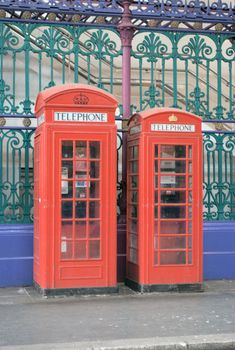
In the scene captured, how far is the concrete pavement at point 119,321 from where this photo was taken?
18.5ft

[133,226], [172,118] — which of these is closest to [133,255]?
[133,226]

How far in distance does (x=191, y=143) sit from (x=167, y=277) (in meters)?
1.78

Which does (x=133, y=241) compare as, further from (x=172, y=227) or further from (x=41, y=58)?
(x=41, y=58)

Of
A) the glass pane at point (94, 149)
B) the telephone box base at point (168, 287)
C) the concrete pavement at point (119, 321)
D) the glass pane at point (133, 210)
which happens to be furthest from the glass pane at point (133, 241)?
the glass pane at point (94, 149)

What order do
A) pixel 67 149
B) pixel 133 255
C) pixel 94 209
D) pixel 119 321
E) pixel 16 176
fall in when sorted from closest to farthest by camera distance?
pixel 119 321 → pixel 67 149 → pixel 94 209 → pixel 133 255 → pixel 16 176

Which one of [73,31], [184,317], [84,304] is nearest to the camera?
[184,317]

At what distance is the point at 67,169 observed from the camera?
7.63 m

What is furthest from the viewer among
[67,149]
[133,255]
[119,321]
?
[133,255]

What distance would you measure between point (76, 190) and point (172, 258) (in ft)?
5.06

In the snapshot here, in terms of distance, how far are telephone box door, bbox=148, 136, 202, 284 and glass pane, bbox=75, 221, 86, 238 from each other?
87cm

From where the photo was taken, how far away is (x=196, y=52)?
9.15 m

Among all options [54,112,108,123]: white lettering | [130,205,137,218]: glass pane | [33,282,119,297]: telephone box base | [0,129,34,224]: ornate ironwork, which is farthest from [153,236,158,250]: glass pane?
[0,129,34,224]: ornate ironwork

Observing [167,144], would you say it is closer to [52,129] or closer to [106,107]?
[106,107]

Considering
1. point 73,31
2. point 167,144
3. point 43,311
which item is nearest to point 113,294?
point 43,311
